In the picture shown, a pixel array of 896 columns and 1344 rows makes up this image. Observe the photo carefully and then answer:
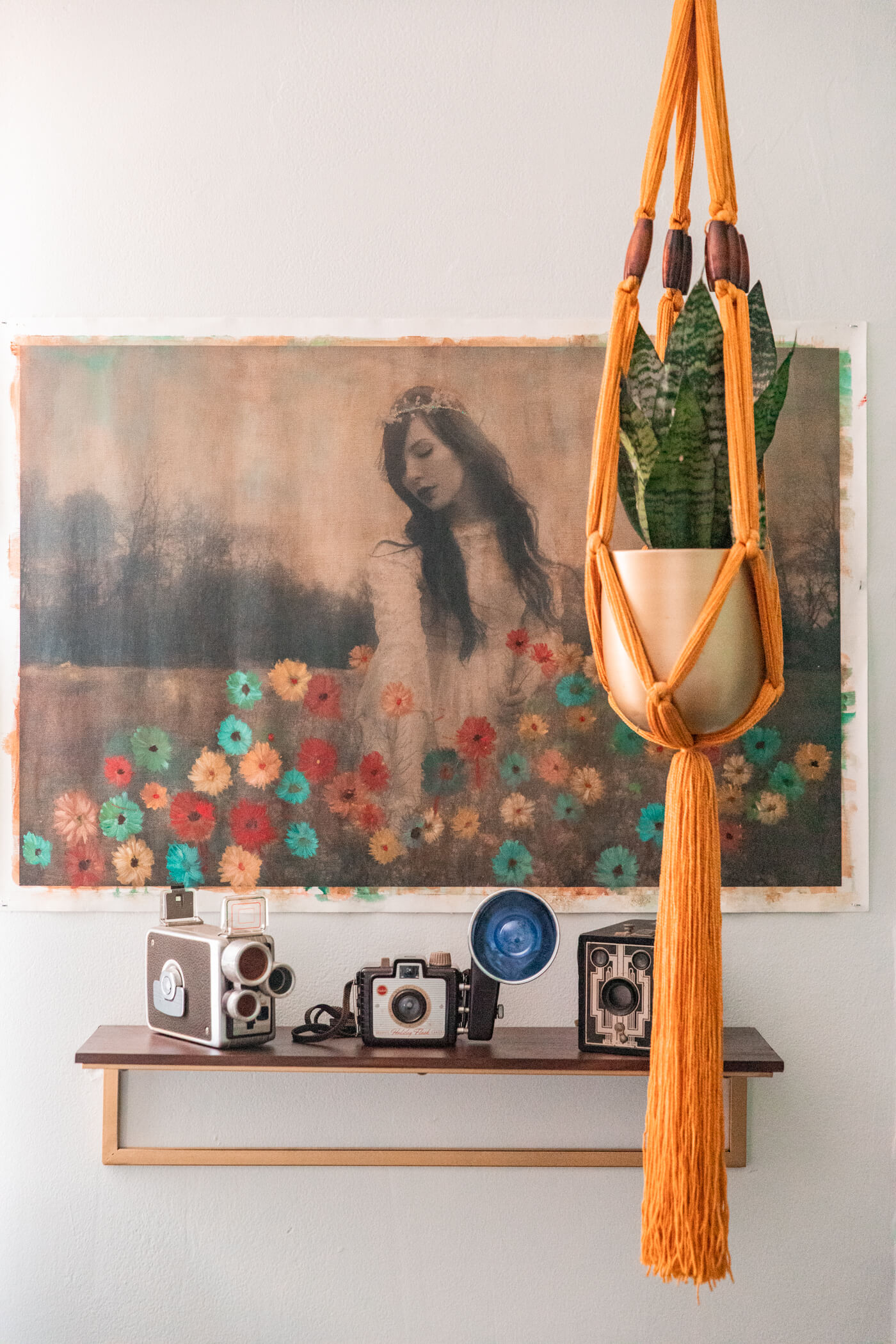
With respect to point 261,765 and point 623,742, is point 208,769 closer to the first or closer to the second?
point 261,765

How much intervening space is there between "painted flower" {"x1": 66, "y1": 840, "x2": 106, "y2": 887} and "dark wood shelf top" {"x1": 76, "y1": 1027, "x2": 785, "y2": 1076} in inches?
9.3

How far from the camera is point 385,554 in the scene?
5.13ft

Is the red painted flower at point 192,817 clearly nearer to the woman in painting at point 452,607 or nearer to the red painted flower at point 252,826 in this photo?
the red painted flower at point 252,826

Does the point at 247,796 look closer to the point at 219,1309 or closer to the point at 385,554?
the point at 385,554

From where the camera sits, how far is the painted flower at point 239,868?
5.07 ft

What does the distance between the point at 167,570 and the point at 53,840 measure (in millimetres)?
432

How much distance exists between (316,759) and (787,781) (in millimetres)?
690

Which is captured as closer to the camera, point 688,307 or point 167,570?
point 688,307

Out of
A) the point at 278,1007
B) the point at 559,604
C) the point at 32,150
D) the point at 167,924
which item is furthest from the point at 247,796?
the point at 32,150

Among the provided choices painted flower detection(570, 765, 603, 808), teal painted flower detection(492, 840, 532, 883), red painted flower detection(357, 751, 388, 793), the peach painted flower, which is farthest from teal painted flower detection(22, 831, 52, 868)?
painted flower detection(570, 765, 603, 808)

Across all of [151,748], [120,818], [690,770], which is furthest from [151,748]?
[690,770]

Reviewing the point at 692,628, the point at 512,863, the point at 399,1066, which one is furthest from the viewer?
the point at 512,863

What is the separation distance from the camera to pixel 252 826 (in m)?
1.55

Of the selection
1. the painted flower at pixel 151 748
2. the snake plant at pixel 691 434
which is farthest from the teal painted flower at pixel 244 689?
the snake plant at pixel 691 434
